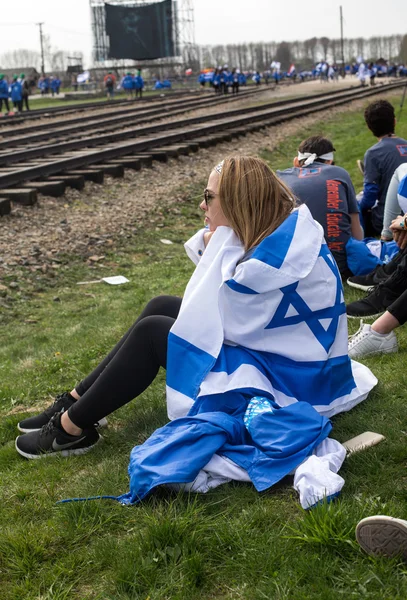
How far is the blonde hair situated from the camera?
309cm

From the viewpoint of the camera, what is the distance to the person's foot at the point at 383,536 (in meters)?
2.21

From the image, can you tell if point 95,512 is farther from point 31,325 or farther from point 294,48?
point 294,48

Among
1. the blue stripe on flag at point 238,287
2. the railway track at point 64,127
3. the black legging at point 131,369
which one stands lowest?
the black legging at point 131,369

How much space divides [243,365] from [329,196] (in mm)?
3155

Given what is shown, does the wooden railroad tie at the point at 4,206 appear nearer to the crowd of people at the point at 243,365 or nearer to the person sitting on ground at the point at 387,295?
the person sitting on ground at the point at 387,295

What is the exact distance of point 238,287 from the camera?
3.02m

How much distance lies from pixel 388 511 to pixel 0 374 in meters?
3.49

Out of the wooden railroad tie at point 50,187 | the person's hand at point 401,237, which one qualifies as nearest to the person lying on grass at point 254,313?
the person's hand at point 401,237

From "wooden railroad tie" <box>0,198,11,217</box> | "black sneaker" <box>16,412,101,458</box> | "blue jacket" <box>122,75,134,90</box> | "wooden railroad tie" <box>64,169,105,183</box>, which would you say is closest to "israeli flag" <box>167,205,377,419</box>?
"black sneaker" <box>16,412,101,458</box>

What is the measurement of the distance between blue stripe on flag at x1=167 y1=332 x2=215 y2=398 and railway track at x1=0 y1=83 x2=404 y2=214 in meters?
7.51

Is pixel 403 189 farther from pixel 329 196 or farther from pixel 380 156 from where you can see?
pixel 380 156

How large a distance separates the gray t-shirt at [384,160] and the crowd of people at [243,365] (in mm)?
3604

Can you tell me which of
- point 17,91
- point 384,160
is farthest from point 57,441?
point 17,91

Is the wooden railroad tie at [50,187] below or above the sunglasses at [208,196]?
below
